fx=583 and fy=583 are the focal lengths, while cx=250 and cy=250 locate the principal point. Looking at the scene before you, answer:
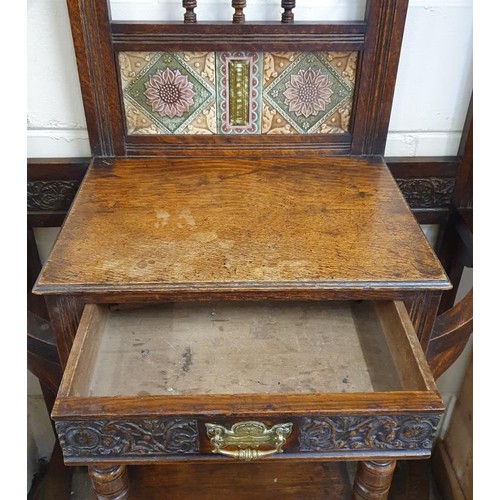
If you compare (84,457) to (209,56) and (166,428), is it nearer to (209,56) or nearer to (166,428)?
(166,428)

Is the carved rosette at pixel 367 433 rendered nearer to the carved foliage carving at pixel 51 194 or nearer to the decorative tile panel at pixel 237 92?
the decorative tile panel at pixel 237 92

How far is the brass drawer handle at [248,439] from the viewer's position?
72 cm

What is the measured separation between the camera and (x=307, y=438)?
73cm

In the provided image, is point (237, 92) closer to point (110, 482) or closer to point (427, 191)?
point (427, 191)

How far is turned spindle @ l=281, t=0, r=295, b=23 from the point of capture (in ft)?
3.28

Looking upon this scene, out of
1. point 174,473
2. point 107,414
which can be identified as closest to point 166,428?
point 107,414

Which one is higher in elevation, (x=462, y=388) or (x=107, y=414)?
(x=107, y=414)

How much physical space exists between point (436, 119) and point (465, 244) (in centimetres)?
27

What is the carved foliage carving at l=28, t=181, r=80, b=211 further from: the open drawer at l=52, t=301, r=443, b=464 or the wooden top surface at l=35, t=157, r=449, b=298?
the open drawer at l=52, t=301, r=443, b=464

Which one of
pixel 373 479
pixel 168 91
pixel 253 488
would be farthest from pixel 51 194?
pixel 373 479

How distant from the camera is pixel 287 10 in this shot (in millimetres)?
1009

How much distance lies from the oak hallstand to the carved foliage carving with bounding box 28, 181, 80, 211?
115 millimetres

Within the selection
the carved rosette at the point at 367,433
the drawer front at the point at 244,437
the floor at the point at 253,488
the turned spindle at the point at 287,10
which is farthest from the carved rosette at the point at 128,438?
the turned spindle at the point at 287,10

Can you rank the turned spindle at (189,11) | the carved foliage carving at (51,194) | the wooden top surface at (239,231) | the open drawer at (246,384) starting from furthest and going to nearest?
the carved foliage carving at (51,194)
the turned spindle at (189,11)
the wooden top surface at (239,231)
the open drawer at (246,384)
